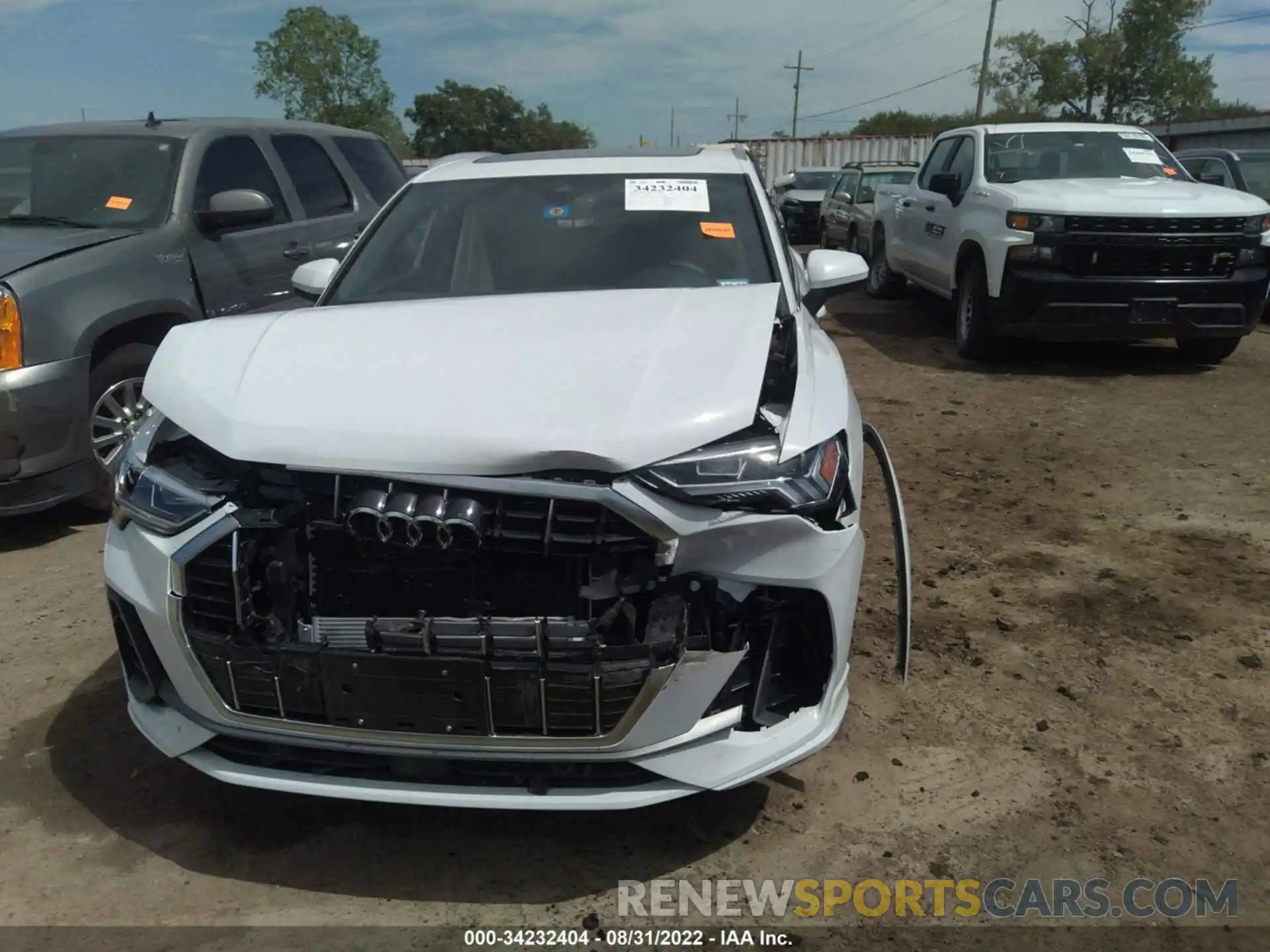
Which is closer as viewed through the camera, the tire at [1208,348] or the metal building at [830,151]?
the tire at [1208,348]

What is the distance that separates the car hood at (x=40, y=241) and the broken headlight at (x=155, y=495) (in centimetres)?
246

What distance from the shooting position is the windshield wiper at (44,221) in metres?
5.34

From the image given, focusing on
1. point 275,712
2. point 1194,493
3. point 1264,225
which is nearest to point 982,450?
point 1194,493

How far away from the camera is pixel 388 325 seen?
290 centimetres

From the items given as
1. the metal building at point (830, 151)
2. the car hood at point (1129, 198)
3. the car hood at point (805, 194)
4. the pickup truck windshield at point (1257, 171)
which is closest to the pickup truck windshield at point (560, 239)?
the car hood at point (1129, 198)

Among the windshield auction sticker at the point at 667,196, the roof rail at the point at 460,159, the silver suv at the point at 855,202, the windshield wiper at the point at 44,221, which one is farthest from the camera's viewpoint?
the silver suv at the point at 855,202

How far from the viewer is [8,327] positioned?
4422 mm

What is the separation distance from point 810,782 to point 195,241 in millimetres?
Answer: 4296

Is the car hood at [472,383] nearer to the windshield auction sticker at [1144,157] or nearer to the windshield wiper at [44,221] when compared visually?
the windshield wiper at [44,221]

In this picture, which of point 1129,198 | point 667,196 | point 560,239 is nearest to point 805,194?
point 1129,198

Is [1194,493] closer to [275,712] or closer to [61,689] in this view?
[275,712]

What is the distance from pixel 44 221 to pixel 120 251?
2.62 feet

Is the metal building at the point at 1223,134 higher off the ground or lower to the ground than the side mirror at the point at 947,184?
higher

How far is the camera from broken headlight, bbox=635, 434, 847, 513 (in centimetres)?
224
